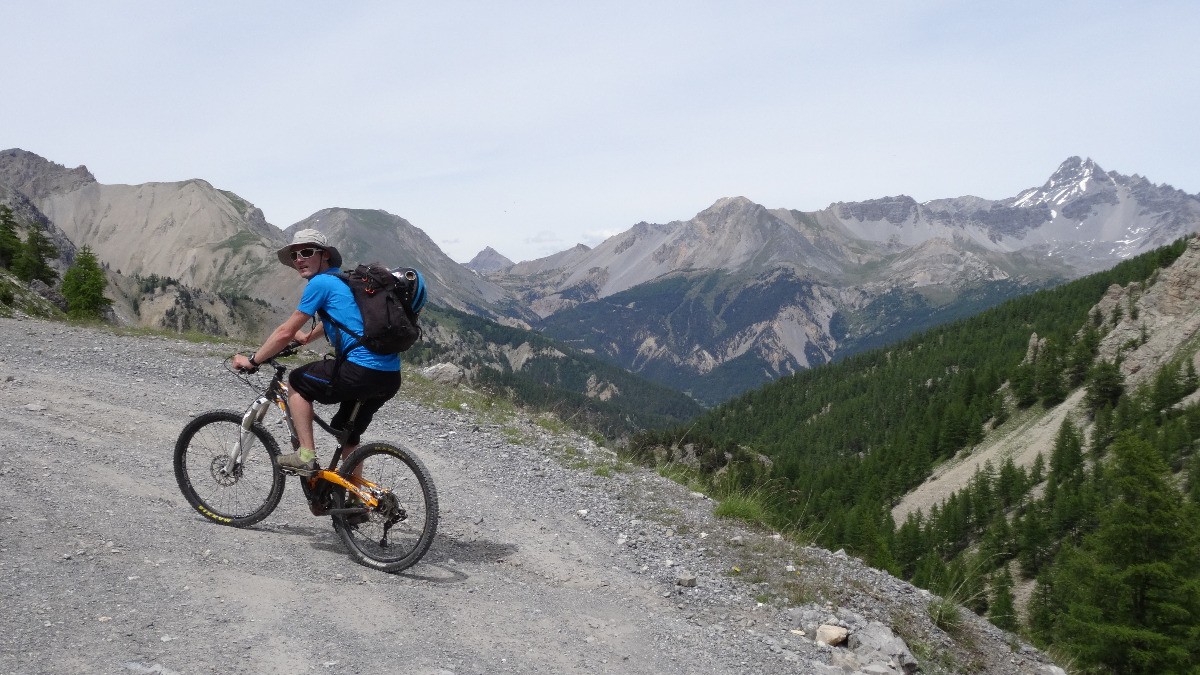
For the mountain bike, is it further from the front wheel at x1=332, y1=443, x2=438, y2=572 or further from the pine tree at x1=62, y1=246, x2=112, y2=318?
the pine tree at x1=62, y1=246, x2=112, y2=318

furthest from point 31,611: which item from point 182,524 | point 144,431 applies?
point 144,431

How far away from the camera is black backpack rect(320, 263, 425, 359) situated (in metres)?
7.77

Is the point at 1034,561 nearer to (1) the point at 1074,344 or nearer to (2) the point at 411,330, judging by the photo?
(1) the point at 1074,344

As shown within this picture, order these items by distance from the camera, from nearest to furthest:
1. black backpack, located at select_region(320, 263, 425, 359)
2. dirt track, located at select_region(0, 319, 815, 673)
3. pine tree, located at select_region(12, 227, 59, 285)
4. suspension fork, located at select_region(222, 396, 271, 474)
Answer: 1. dirt track, located at select_region(0, 319, 815, 673)
2. black backpack, located at select_region(320, 263, 425, 359)
3. suspension fork, located at select_region(222, 396, 271, 474)
4. pine tree, located at select_region(12, 227, 59, 285)

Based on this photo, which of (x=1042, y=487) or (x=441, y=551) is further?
(x=1042, y=487)

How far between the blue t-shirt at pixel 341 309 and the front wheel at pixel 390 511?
96cm

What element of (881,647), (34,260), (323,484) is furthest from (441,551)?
(34,260)

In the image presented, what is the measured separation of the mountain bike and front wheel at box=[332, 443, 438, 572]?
11mm

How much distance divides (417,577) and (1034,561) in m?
88.5

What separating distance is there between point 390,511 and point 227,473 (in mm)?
2291

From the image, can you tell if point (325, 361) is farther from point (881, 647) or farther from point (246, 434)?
point (881, 647)

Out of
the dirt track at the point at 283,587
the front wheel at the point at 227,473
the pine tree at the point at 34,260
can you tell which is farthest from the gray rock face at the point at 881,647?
the pine tree at the point at 34,260

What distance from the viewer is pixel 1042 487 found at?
93.7m

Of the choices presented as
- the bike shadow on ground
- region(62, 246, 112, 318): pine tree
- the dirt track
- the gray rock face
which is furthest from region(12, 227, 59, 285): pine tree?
the gray rock face
